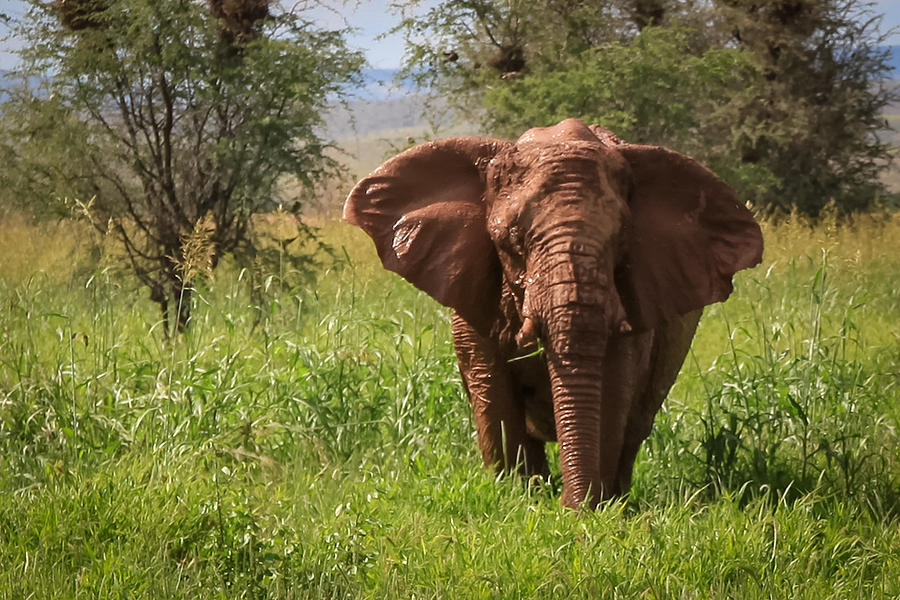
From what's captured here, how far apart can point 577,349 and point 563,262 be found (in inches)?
13.7

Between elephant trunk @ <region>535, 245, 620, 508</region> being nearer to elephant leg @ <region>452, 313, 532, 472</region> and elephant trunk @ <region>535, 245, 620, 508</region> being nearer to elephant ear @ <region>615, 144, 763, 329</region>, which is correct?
elephant ear @ <region>615, 144, 763, 329</region>

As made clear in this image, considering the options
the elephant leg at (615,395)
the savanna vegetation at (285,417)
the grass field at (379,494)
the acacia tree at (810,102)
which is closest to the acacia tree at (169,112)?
the savanna vegetation at (285,417)

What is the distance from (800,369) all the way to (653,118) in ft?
28.5

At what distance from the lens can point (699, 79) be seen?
14977mm

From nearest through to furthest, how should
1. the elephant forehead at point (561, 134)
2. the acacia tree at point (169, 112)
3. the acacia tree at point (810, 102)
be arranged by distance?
the elephant forehead at point (561, 134)
the acacia tree at point (169, 112)
the acacia tree at point (810, 102)

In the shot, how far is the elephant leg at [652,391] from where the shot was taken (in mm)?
5238

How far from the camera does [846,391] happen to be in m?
6.24

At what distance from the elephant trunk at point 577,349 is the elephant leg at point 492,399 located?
0.55 meters

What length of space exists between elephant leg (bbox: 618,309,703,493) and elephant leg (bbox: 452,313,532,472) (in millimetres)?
514

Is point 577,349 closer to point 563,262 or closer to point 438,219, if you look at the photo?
point 563,262

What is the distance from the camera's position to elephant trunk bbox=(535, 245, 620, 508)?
4242mm

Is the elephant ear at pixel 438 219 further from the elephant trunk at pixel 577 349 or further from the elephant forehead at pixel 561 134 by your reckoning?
the elephant trunk at pixel 577 349

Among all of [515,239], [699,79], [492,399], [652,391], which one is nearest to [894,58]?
[699,79]

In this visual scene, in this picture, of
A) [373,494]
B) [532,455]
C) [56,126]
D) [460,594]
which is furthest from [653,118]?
[460,594]
